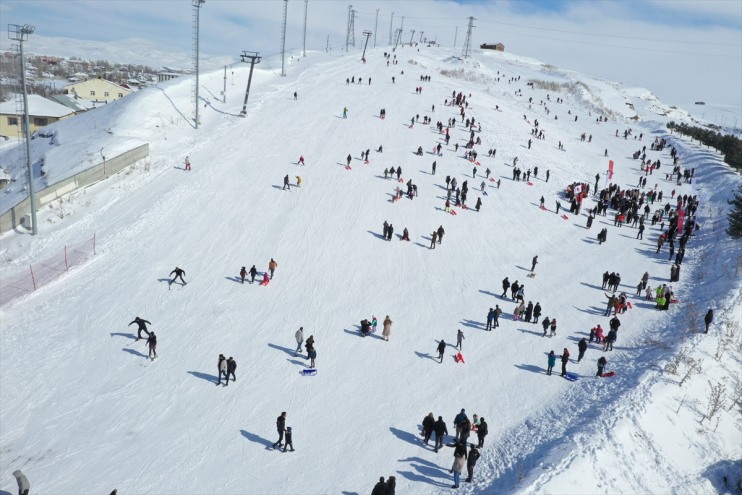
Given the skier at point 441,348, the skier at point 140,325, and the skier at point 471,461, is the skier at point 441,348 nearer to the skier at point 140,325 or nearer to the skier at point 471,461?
the skier at point 471,461

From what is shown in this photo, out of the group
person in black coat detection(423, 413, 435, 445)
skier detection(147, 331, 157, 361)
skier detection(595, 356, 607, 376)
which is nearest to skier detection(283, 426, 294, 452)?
person in black coat detection(423, 413, 435, 445)

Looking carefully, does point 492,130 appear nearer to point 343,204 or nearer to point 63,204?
point 343,204

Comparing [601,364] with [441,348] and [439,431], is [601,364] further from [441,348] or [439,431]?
[439,431]

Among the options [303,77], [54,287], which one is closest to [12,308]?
[54,287]

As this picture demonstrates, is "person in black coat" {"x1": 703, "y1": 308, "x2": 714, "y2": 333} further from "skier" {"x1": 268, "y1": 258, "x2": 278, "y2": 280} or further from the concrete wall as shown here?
the concrete wall

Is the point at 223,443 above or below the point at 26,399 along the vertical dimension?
above

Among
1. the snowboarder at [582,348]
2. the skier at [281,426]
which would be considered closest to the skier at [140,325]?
the skier at [281,426]
